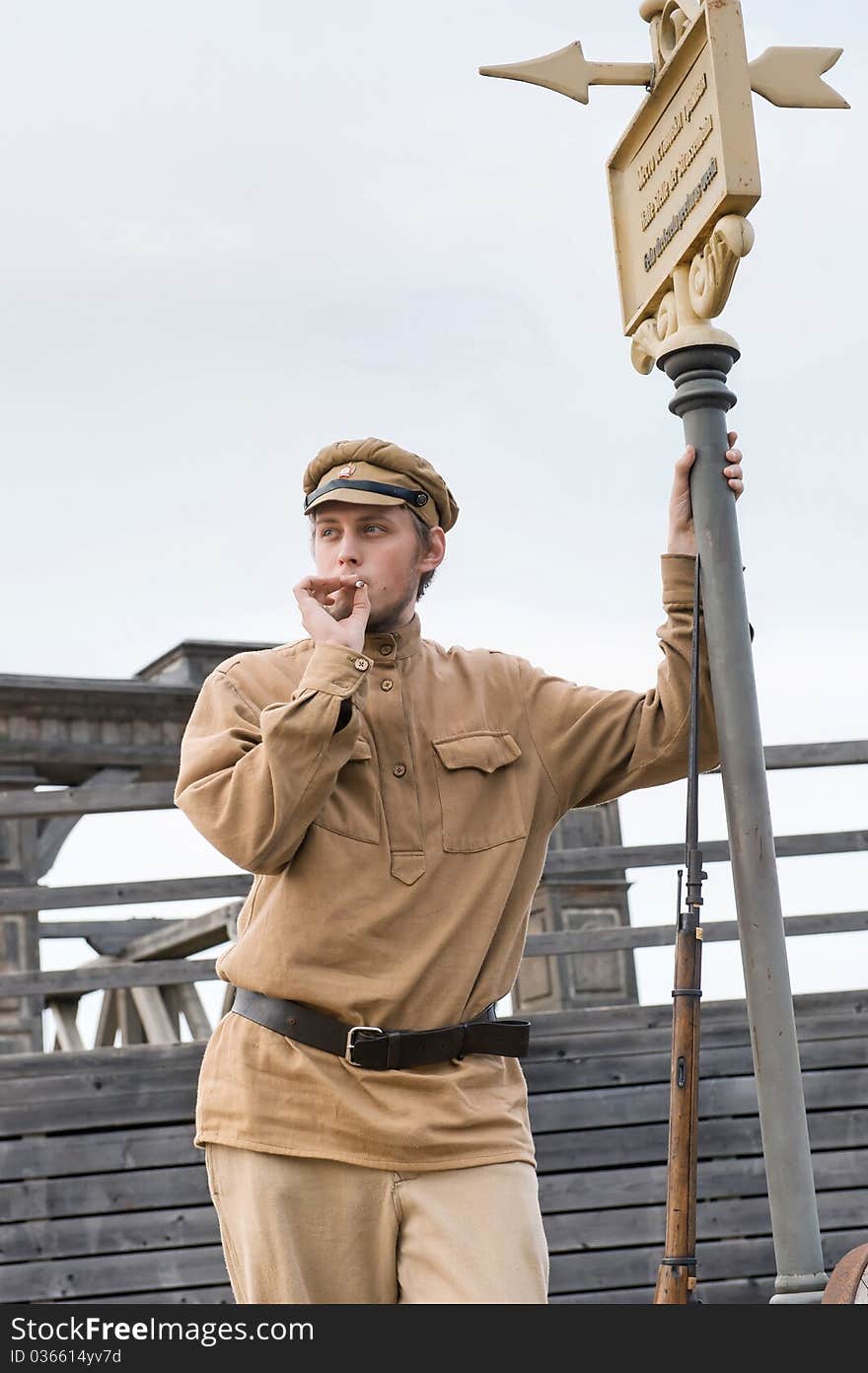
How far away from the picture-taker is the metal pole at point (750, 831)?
259 cm

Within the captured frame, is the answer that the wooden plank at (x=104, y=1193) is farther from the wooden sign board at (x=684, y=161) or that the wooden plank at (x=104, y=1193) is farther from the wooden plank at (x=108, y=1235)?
the wooden sign board at (x=684, y=161)

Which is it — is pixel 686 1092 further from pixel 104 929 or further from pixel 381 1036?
pixel 104 929

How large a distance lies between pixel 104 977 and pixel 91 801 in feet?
2.05

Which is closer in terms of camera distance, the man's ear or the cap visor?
the cap visor

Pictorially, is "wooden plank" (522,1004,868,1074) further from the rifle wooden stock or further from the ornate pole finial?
the ornate pole finial

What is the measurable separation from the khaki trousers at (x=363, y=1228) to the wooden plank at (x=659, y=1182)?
375 centimetres

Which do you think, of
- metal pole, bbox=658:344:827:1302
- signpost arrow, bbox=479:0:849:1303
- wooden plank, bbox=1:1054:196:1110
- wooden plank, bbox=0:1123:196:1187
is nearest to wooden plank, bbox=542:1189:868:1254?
wooden plank, bbox=0:1123:196:1187

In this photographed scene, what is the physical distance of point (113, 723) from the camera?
338 inches

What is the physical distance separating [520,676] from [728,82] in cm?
96

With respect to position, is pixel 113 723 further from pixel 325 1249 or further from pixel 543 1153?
pixel 325 1249

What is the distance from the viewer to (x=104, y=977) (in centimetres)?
635

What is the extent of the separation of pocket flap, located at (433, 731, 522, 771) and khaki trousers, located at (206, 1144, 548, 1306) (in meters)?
0.58

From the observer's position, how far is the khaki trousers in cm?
249
